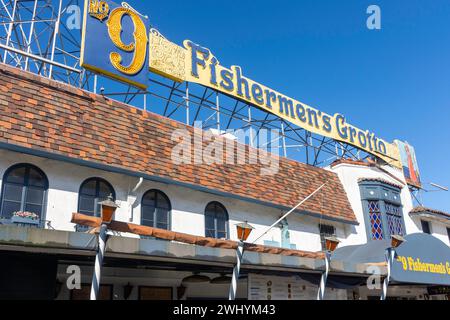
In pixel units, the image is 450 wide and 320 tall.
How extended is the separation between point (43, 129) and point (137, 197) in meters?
3.01

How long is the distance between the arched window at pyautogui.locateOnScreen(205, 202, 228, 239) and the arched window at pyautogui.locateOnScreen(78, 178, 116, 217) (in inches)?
126

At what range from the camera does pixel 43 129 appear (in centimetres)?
1081

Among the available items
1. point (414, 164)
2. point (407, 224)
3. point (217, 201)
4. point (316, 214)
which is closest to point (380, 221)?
point (407, 224)

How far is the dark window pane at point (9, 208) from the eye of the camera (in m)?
9.84

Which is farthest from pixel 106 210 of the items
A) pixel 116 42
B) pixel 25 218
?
pixel 116 42

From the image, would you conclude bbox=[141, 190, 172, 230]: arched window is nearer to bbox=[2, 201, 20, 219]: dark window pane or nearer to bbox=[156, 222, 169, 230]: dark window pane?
bbox=[156, 222, 169, 230]: dark window pane

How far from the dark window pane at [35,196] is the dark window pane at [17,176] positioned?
0.96 feet

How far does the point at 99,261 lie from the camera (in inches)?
291

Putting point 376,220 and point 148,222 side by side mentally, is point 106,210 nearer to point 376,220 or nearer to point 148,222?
point 148,222

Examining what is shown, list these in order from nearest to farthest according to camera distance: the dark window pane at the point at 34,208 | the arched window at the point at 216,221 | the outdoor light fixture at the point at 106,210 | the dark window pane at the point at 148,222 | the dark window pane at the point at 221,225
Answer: the outdoor light fixture at the point at 106,210 → the dark window pane at the point at 34,208 → the dark window pane at the point at 148,222 → the arched window at the point at 216,221 → the dark window pane at the point at 221,225

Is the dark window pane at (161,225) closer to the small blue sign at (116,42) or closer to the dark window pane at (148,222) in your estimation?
the dark window pane at (148,222)

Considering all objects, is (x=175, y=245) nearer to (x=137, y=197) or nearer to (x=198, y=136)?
(x=137, y=197)

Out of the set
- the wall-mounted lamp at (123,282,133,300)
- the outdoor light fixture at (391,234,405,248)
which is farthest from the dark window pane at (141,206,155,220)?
the outdoor light fixture at (391,234,405,248)

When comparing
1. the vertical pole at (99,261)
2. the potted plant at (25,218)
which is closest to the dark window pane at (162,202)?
the potted plant at (25,218)
